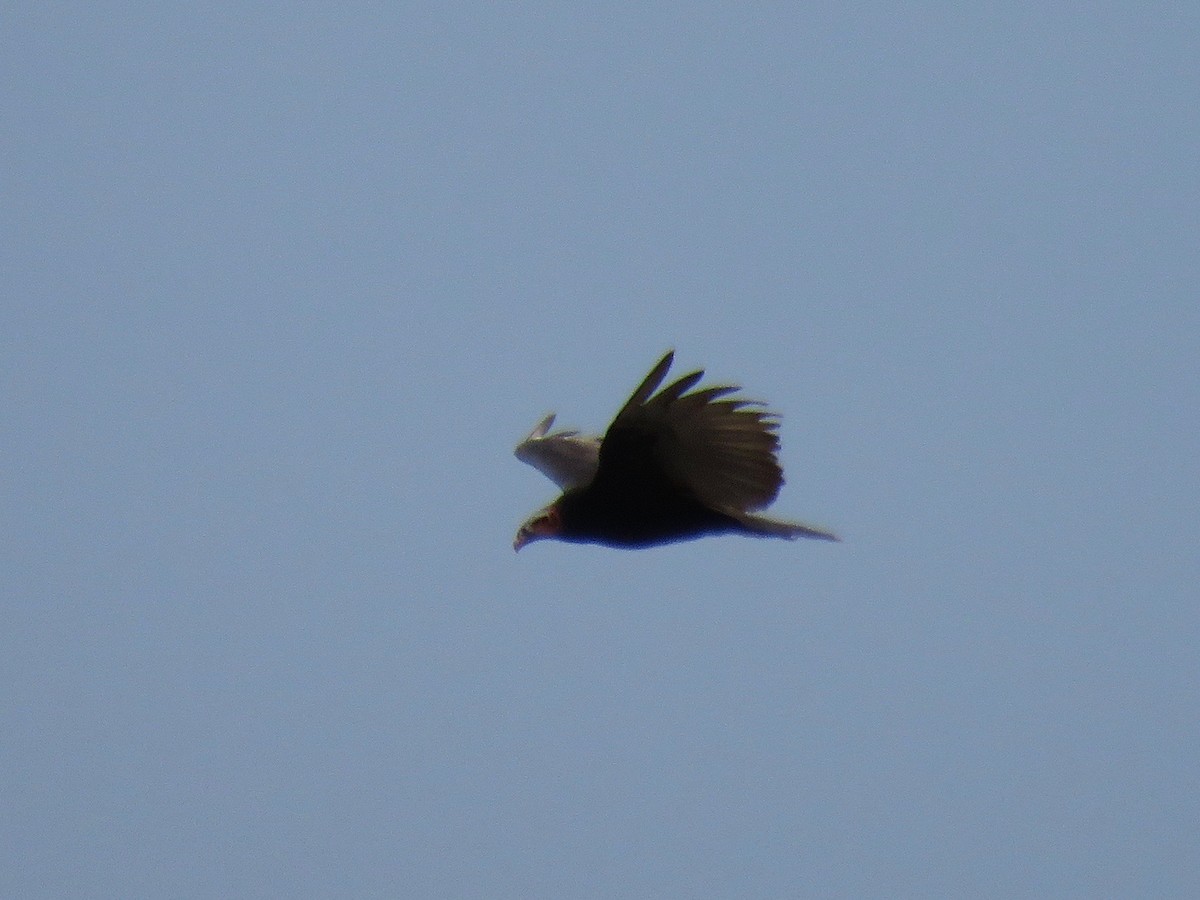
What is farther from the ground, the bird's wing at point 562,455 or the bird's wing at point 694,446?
the bird's wing at point 562,455

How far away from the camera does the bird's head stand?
10445mm

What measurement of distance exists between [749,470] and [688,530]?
57cm

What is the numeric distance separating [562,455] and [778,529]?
2.91 meters

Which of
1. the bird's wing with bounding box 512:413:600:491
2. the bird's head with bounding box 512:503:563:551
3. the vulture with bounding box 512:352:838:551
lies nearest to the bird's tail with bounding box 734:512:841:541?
the vulture with bounding box 512:352:838:551

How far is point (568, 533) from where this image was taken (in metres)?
10.5

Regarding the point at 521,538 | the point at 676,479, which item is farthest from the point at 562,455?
the point at 676,479

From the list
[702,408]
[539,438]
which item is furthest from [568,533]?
[539,438]

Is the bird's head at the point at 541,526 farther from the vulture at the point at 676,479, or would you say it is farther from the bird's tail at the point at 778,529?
the bird's tail at the point at 778,529

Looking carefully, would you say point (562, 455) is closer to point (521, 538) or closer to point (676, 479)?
point (521, 538)

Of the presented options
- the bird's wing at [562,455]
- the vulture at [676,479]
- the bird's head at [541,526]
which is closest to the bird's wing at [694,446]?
the vulture at [676,479]

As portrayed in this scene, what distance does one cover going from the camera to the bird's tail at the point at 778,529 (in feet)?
33.4

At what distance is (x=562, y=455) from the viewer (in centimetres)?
1274

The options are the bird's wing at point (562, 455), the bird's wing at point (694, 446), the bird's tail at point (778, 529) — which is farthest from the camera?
the bird's wing at point (562, 455)

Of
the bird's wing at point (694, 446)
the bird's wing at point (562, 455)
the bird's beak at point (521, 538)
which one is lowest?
the bird's beak at point (521, 538)
